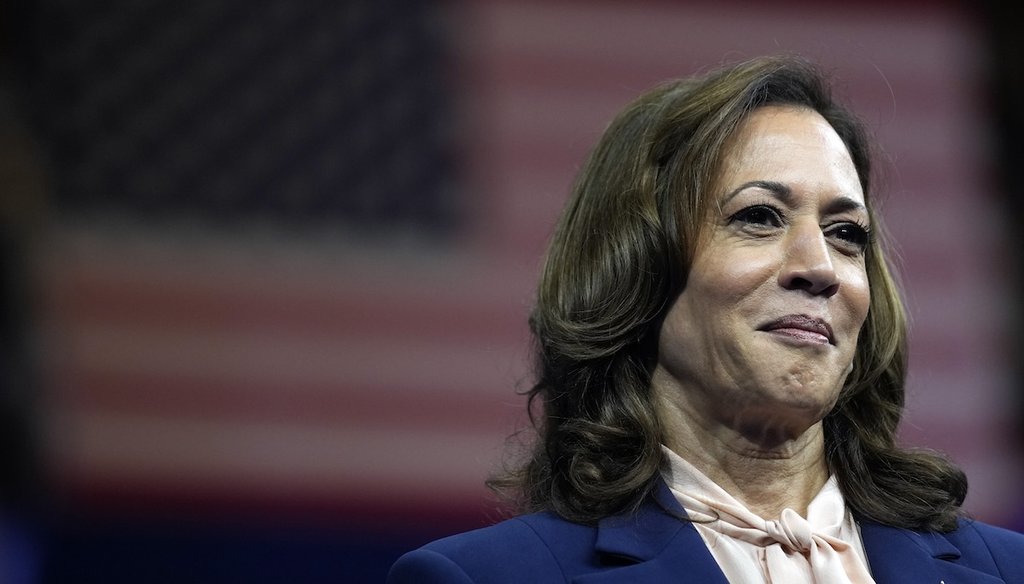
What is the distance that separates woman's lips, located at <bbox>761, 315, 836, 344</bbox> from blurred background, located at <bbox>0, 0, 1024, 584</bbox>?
2.19 metres

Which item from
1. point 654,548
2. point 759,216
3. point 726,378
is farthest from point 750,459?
point 759,216

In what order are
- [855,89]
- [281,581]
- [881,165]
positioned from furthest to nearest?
[855,89] → [281,581] → [881,165]

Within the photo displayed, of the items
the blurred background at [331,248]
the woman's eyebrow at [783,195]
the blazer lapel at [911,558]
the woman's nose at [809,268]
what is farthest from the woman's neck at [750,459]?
the blurred background at [331,248]

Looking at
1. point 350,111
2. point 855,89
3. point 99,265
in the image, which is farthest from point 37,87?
point 855,89

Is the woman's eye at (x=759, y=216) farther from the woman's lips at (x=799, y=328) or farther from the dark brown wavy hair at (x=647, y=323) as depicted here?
the woman's lips at (x=799, y=328)

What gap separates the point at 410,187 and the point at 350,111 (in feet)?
1.12

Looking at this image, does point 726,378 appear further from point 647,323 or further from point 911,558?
point 911,558

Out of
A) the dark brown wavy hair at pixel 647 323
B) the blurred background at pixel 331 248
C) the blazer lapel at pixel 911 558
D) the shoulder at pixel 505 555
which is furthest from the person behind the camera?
the blurred background at pixel 331 248

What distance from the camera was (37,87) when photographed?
4.73 m

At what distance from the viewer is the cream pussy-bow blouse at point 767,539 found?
189cm

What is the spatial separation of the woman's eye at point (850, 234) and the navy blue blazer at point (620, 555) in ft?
1.38

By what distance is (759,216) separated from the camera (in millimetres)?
2037

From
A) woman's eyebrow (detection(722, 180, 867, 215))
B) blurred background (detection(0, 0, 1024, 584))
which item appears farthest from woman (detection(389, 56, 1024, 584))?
blurred background (detection(0, 0, 1024, 584))

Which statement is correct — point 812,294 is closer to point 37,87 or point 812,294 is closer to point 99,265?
point 99,265
